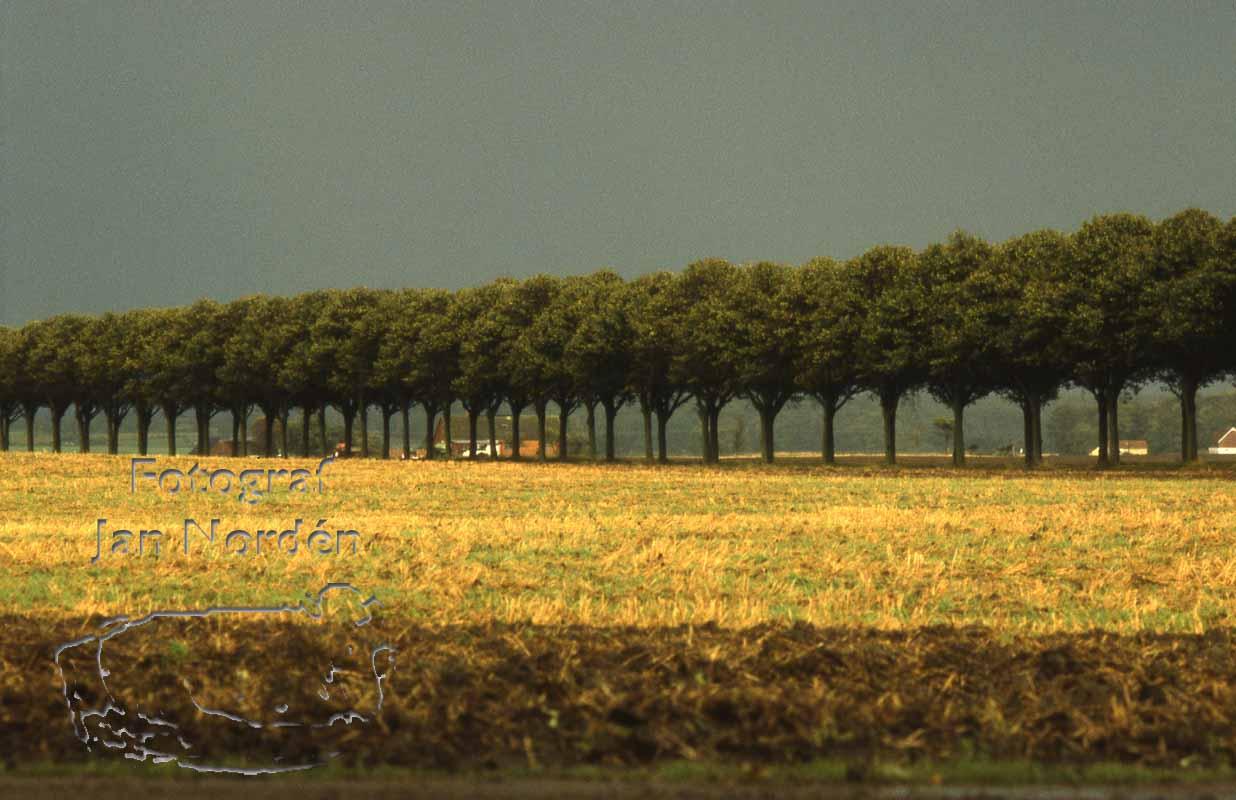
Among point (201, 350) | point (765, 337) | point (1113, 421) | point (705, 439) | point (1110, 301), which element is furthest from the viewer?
point (201, 350)

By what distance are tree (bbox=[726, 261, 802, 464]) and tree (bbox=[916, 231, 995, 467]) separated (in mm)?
10434

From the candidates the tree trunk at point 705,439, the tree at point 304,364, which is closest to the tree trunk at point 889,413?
the tree trunk at point 705,439

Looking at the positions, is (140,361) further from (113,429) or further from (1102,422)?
(1102,422)

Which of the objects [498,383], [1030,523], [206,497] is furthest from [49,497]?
[498,383]

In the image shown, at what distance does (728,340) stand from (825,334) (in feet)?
30.2

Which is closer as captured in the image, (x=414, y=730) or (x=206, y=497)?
(x=414, y=730)

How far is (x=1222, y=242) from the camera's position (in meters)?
76.9

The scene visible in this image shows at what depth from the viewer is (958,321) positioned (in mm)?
87438

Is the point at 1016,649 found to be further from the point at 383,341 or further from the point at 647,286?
the point at 383,341

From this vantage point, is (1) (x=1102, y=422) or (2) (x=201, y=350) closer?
(1) (x=1102, y=422)

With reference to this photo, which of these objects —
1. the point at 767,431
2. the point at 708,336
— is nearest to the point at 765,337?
the point at 708,336

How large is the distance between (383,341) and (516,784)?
11922 centimetres

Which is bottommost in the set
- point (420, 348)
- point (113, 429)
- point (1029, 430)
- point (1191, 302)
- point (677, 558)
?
point (677, 558)

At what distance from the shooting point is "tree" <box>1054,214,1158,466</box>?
261 feet
